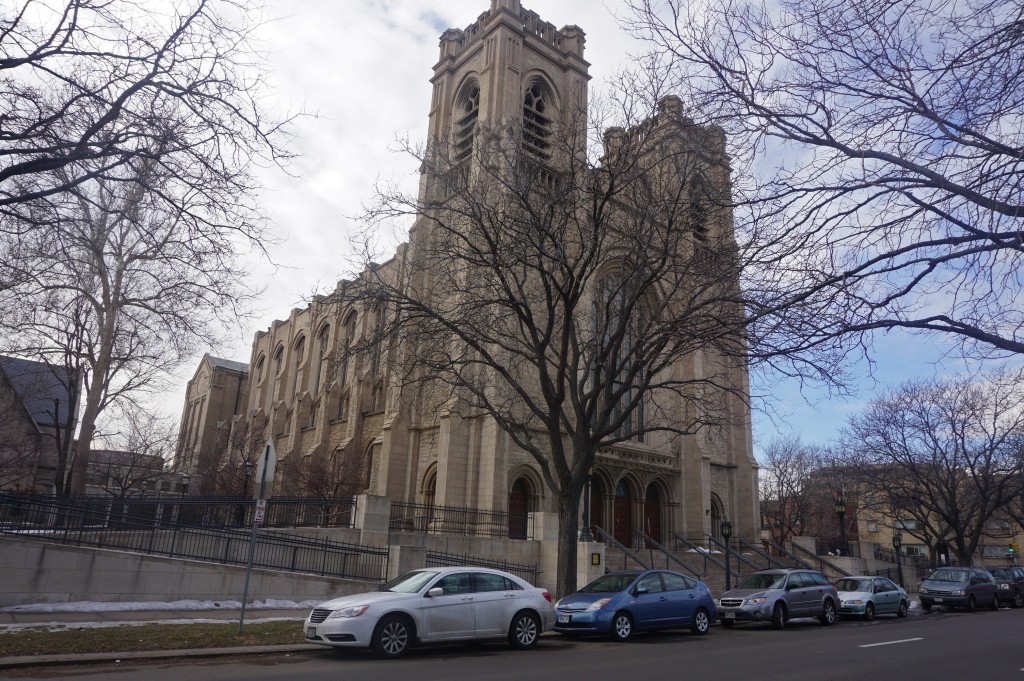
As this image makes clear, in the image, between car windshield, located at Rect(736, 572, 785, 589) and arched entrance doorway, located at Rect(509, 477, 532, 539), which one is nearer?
car windshield, located at Rect(736, 572, 785, 589)

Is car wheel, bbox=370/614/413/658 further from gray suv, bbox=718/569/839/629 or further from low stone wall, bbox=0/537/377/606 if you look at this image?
gray suv, bbox=718/569/839/629

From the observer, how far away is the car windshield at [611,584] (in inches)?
525

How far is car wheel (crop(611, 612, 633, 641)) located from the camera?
12711 mm

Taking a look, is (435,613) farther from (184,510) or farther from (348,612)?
(184,510)

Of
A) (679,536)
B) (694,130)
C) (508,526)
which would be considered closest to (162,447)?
(508,526)

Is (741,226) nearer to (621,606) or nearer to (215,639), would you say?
(621,606)

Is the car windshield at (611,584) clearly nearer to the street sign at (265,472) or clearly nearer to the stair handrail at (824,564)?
the street sign at (265,472)

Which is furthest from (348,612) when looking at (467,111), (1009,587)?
(467,111)

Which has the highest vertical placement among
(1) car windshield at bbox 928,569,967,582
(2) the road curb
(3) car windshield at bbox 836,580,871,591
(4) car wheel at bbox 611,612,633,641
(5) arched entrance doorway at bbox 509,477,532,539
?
(5) arched entrance doorway at bbox 509,477,532,539

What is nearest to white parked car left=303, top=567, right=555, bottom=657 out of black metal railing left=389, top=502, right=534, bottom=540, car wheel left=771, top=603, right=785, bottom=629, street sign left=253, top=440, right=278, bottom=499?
street sign left=253, top=440, right=278, bottom=499

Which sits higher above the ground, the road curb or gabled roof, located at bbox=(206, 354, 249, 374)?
gabled roof, located at bbox=(206, 354, 249, 374)

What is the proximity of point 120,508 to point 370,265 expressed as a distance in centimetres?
1749

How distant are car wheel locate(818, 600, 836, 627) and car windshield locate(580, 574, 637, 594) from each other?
6.98 m

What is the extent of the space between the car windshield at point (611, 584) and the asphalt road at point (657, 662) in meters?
0.94
